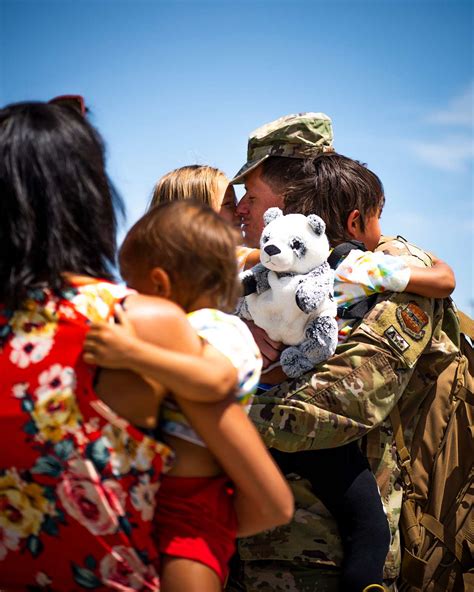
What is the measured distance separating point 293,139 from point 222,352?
221 cm

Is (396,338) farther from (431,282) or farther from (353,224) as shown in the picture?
(353,224)

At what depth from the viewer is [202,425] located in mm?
1664

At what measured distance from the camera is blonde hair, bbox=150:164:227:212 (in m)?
3.78

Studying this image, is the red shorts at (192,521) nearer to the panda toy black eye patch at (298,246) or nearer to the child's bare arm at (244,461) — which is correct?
the child's bare arm at (244,461)

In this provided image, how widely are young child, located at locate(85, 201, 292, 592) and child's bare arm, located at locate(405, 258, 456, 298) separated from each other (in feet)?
4.70

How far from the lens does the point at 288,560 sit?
117 inches

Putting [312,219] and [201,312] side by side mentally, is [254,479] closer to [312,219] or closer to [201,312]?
[201,312]

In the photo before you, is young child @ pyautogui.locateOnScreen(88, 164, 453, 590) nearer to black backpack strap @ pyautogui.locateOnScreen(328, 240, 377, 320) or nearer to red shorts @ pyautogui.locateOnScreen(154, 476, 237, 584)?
black backpack strap @ pyautogui.locateOnScreen(328, 240, 377, 320)

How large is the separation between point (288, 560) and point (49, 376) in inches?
69.1

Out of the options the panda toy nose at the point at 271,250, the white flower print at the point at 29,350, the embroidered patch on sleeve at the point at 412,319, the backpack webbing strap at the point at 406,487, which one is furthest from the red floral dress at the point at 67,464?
the backpack webbing strap at the point at 406,487

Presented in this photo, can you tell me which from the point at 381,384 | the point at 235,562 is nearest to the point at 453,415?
the point at 381,384

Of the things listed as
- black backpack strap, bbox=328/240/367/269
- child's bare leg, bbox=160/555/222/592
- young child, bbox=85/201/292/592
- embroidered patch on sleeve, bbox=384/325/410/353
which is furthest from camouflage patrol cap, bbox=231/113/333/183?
child's bare leg, bbox=160/555/222/592

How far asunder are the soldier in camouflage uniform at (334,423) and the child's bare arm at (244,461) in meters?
1.06

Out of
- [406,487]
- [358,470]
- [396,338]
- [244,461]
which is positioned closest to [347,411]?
[358,470]
